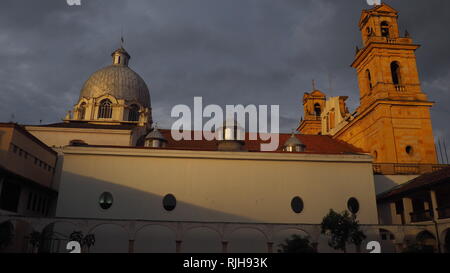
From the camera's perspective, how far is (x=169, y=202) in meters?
24.9

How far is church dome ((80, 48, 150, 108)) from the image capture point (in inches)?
1865

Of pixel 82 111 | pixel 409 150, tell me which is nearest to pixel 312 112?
pixel 409 150

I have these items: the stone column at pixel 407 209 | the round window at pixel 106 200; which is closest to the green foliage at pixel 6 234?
the round window at pixel 106 200

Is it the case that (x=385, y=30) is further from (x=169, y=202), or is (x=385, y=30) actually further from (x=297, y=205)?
(x=169, y=202)

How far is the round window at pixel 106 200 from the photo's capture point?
80.0 feet

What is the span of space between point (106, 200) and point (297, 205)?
43.5 feet

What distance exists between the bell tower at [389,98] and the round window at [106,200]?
24.6 metres

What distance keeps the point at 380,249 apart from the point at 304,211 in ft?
18.0

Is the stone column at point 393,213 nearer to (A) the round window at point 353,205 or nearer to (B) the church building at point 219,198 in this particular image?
(B) the church building at point 219,198

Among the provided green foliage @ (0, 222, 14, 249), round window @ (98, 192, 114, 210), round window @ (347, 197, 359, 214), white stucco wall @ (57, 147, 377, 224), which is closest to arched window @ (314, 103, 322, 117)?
white stucco wall @ (57, 147, 377, 224)

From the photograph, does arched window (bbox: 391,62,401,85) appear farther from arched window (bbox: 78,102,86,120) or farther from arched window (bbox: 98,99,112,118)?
arched window (bbox: 78,102,86,120)
